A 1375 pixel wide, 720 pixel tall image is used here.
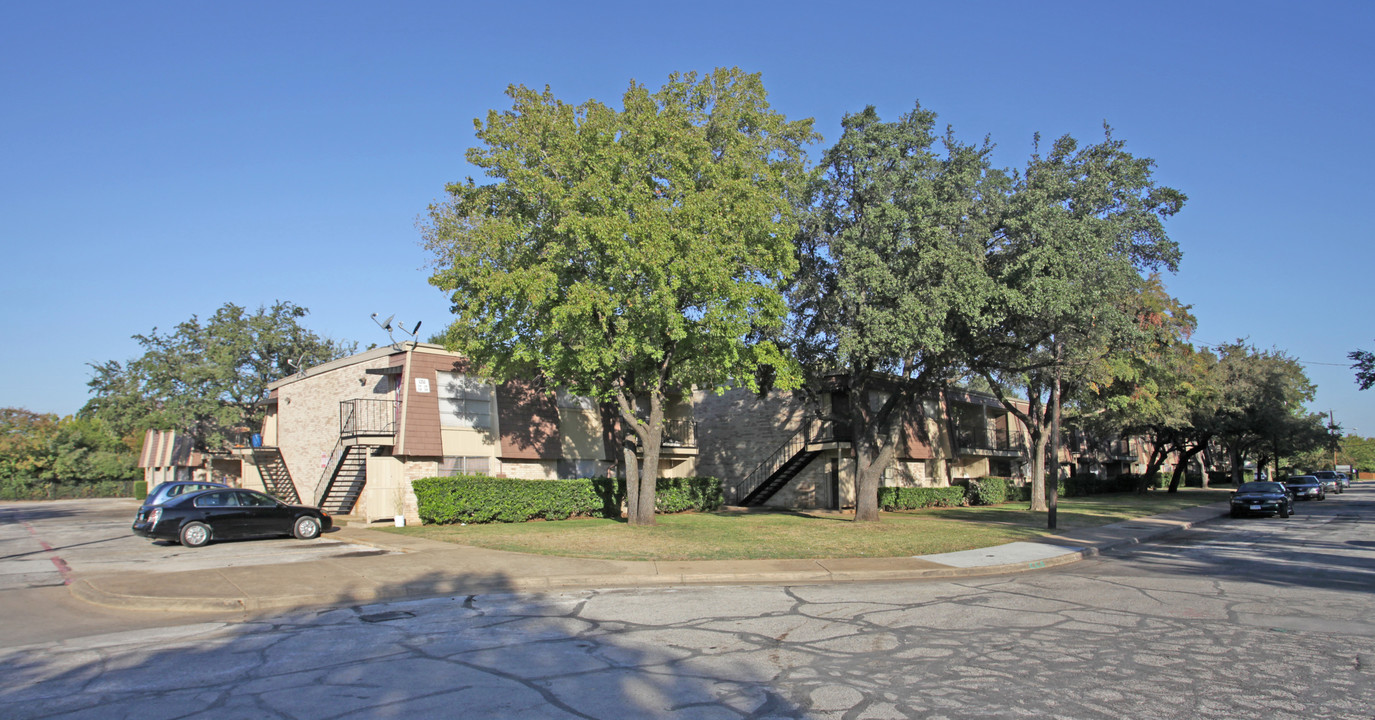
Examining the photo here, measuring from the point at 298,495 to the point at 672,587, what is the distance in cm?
2320

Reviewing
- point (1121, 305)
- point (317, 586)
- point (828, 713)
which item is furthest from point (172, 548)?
point (1121, 305)

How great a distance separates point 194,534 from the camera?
58.3ft

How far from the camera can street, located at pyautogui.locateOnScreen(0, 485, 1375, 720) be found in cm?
598

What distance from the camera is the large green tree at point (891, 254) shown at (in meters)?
20.7

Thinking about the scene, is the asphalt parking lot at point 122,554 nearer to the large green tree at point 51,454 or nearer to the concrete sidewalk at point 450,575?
the concrete sidewalk at point 450,575

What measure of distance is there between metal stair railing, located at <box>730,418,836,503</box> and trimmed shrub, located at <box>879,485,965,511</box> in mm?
3479

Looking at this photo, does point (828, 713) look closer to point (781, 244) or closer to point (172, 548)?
point (781, 244)

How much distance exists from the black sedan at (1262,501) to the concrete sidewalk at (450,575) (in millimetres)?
18987

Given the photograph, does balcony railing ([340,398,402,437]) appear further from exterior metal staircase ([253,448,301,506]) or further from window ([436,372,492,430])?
exterior metal staircase ([253,448,301,506])

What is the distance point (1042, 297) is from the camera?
19891 millimetres


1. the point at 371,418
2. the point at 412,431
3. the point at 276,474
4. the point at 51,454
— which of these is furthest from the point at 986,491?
the point at 51,454

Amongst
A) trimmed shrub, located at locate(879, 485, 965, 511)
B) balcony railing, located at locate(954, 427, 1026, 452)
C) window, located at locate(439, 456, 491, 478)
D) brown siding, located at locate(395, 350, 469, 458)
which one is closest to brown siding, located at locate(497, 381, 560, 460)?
window, located at locate(439, 456, 491, 478)

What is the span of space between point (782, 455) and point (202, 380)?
2984 cm

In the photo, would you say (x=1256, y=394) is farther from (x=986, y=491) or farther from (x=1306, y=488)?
(x=986, y=491)
